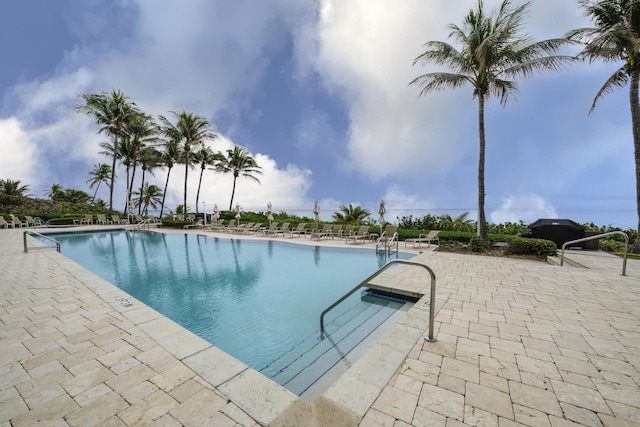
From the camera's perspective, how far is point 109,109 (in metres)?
21.0

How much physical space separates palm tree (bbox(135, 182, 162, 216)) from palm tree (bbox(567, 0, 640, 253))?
39282 mm

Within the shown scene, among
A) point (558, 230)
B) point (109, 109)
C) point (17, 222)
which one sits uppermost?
point (109, 109)

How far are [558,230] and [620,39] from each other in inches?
248

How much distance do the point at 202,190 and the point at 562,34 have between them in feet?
99.5

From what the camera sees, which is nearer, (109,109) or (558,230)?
(558,230)

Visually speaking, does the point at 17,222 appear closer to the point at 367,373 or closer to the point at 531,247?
the point at 367,373

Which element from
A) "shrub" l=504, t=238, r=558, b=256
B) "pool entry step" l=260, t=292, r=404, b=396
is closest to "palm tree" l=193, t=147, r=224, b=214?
"shrub" l=504, t=238, r=558, b=256

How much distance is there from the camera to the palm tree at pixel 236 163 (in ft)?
91.2

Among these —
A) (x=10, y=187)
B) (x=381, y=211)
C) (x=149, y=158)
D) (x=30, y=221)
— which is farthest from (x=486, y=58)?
(x=10, y=187)

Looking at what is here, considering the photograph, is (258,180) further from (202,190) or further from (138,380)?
(138,380)

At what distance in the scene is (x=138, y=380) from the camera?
2.28 m

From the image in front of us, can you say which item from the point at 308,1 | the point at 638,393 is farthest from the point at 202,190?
the point at 638,393

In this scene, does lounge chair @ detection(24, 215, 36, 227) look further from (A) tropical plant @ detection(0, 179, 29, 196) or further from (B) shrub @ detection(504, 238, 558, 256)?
(B) shrub @ detection(504, 238, 558, 256)

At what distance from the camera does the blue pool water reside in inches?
163
